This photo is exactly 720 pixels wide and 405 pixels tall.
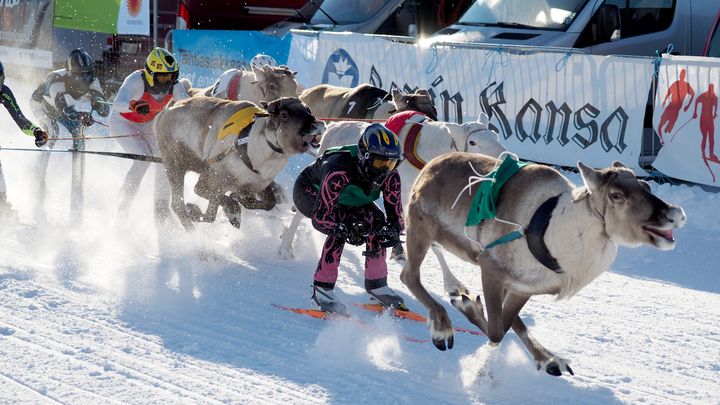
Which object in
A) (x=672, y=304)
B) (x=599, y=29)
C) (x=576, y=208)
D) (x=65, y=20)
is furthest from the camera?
(x=65, y=20)

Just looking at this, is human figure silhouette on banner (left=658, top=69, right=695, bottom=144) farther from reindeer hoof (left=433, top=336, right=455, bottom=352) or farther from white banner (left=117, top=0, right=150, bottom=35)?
white banner (left=117, top=0, right=150, bottom=35)

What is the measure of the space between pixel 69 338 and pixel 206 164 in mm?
2972

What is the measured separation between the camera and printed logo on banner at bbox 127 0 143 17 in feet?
62.6

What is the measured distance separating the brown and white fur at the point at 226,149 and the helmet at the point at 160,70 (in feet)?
2.11

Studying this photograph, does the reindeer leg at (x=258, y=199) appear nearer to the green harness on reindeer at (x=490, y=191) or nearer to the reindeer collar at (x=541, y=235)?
the green harness on reindeer at (x=490, y=191)

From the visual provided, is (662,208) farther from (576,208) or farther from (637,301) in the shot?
(637,301)

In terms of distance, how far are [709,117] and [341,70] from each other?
6182mm

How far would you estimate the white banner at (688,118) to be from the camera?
1039 cm

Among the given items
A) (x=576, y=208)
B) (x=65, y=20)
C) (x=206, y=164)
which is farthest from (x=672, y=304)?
(x=65, y=20)

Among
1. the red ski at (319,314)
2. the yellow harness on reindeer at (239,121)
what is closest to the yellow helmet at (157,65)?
the yellow harness on reindeer at (239,121)

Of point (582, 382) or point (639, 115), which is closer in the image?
point (582, 382)

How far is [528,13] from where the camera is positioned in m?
13.9

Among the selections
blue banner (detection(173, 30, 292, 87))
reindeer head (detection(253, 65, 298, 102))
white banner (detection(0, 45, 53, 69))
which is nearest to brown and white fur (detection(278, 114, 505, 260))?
reindeer head (detection(253, 65, 298, 102))

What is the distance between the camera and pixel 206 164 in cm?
903
